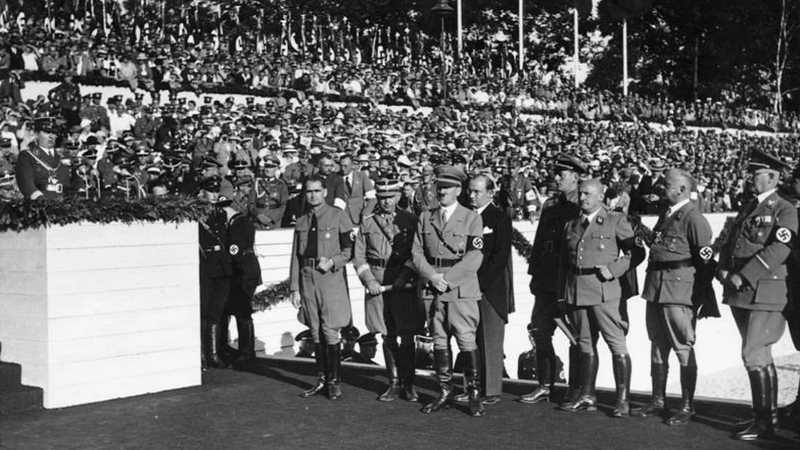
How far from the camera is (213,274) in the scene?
34.5 ft

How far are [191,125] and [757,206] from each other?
1442cm

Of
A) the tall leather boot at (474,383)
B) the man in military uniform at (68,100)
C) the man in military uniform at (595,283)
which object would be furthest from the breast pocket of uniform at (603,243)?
the man in military uniform at (68,100)

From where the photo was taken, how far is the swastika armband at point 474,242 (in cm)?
796

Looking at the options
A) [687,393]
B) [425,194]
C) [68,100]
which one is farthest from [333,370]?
[68,100]

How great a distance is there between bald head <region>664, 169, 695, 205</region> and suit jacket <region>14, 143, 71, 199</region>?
600 cm

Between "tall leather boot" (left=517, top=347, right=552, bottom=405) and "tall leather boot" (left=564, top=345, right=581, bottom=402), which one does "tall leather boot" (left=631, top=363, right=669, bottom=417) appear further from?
"tall leather boot" (left=517, top=347, right=552, bottom=405)

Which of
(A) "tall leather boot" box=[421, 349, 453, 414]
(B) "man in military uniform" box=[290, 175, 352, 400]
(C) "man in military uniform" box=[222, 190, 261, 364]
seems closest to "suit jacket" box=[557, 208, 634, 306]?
(A) "tall leather boot" box=[421, 349, 453, 414]

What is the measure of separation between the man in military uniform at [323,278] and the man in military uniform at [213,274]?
2.03 metres

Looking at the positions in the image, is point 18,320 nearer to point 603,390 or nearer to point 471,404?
point 471,404

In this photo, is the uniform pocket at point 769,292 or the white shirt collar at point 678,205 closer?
the uniform pocket at point 769,292

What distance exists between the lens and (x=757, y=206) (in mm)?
7227

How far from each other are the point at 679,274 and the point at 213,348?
16.6 ft

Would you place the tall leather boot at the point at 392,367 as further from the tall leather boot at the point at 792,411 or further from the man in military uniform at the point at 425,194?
the man in military uniform at the point at 425,194

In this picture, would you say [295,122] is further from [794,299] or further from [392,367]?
[794,299]
